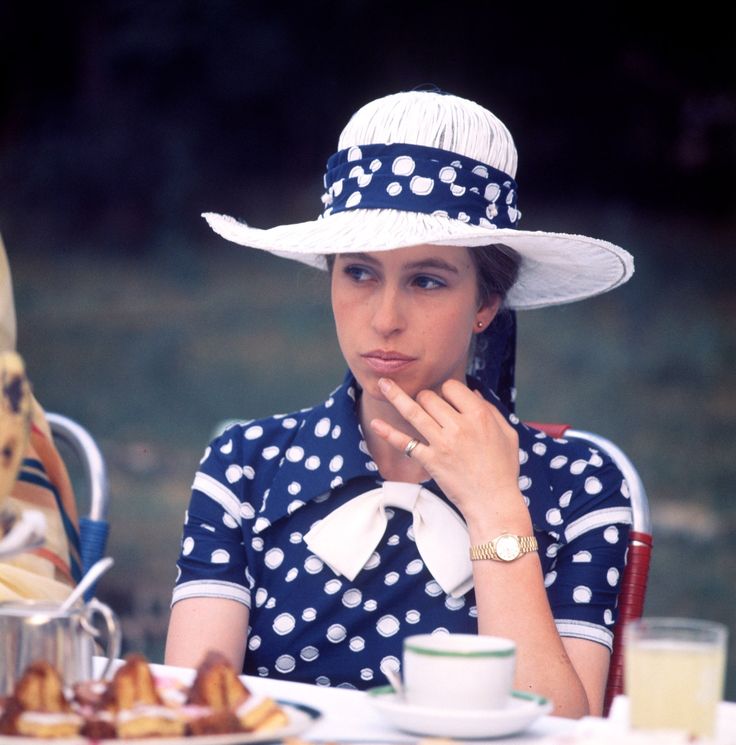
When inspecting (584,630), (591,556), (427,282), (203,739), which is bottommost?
(203,739)

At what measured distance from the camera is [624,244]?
5.27 meters

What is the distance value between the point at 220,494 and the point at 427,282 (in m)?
0.45

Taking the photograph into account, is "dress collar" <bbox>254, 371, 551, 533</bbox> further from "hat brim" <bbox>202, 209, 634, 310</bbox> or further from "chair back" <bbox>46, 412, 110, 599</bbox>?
"chair back" <bbox>46, 412, 110, 599</bbox>

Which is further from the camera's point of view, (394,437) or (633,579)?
(633,579)

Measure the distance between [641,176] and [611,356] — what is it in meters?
0.72

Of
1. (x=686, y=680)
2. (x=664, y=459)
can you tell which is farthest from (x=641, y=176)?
(x=686, y=680)

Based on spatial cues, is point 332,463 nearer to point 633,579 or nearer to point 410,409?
point 410,409

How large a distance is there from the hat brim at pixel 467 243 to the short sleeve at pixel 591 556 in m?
0.31

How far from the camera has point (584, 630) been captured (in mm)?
1854

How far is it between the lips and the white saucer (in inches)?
27.4

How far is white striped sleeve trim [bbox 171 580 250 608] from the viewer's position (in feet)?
6.21

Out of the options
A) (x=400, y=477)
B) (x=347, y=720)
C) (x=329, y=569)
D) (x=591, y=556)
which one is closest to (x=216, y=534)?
(x=329, y=569)

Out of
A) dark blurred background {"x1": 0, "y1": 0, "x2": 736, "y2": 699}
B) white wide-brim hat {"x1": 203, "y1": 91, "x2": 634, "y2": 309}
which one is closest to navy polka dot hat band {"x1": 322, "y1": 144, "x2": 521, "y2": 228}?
white wide-brim hat {"x1": 203, "y1": 91, "x2": 634, "y2": 309}

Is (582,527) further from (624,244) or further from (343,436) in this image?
(624,244)
